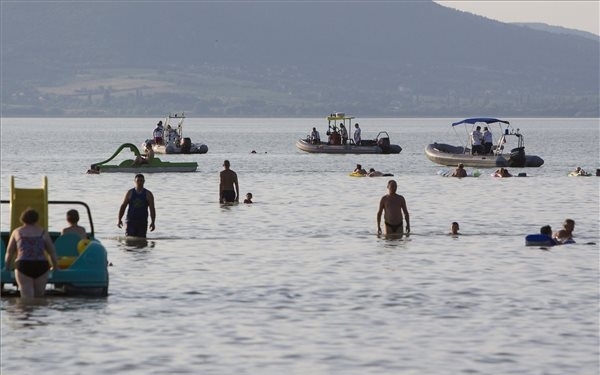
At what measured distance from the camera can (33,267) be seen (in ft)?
74.3

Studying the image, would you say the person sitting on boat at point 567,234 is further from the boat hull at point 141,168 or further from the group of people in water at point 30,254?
the boat hull at point 141,168

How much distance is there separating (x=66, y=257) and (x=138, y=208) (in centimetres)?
804

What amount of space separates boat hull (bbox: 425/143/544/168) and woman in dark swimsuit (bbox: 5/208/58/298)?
6060 cm

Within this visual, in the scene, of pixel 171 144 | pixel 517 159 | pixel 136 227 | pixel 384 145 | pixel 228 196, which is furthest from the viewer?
pixel 171 144

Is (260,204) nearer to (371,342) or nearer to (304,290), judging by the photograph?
(304,290)

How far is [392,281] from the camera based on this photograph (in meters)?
27.5

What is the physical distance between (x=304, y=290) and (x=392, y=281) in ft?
6.49

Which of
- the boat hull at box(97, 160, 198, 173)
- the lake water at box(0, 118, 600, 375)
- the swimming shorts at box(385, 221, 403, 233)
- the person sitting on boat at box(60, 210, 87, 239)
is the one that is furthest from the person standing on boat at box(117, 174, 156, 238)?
the boat hull at box(97, 160, 198, 173)

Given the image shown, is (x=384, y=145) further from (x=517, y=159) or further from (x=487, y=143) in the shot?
(x=517, y=159)

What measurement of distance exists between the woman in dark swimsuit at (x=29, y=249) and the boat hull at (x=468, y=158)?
60596 mm

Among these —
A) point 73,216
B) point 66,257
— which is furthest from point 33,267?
point 73,216

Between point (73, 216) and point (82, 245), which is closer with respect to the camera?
point (82, 245)

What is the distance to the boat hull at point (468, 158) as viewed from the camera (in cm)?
8250

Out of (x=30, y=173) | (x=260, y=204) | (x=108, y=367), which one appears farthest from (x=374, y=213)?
(x=30, y=173)
